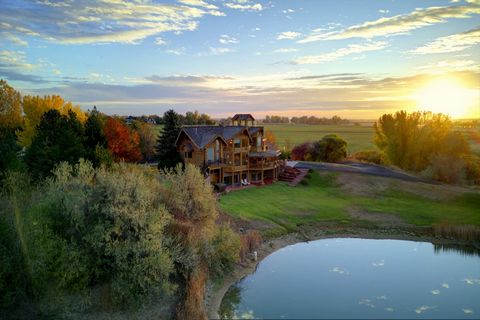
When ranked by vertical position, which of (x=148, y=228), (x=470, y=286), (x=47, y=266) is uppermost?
(x=148, y=228)

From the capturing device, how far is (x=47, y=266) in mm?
20203

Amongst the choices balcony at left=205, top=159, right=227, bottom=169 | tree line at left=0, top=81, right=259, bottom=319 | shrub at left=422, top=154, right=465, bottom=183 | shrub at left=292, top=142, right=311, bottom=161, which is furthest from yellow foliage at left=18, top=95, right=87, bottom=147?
shrub at left=422, top=154, right=465, bottom=183

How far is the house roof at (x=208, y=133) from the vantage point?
50.2 meters

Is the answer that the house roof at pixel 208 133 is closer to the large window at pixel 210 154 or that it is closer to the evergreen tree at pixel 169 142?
the large window at pixel 210 154

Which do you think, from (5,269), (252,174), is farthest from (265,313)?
(252,174)

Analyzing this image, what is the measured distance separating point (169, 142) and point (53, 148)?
1622 centimetres

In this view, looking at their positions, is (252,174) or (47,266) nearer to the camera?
(47,266)

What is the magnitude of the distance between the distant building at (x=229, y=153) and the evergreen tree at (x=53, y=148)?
567 inches

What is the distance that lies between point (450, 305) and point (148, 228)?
2040cm

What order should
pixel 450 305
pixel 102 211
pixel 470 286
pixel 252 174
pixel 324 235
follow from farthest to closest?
1. pixel 252 174
2. pixel 324 235
3. pixel 470 286
4. pixel 450 305
5. pixel 102 211

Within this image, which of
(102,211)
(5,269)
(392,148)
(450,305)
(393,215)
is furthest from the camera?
(392,148)

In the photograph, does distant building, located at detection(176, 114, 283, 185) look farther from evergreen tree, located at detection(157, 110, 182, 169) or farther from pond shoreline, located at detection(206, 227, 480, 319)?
pond shoreline, located at detection(206, 227, 480, 319)

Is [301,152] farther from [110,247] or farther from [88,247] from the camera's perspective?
[88,247]

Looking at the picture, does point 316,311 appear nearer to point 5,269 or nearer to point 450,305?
point 450,305
